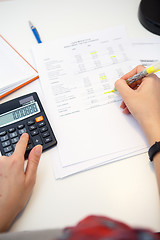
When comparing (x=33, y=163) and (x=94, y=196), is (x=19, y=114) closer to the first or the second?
(x=33, y=163)

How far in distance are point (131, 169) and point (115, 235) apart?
1.03 ft

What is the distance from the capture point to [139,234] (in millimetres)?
170

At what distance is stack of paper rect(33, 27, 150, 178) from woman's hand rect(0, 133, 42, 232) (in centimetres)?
6

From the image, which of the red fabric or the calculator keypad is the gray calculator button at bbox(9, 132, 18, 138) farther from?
the red fabric

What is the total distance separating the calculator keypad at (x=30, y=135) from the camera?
48cm

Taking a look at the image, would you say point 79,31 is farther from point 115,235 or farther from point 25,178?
point 115,235

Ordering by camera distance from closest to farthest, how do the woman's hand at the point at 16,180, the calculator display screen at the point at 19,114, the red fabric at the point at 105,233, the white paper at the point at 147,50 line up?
the red fabric at the point at 105,233 → the woman's hand at the point at 16,180 → the calculator display screen at the point at 19,114 → the white paper at the point at 147,50

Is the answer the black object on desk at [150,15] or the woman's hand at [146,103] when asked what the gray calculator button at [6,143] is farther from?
the black object on desk at [150,15]

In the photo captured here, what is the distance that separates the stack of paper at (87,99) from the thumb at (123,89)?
0.12 ft

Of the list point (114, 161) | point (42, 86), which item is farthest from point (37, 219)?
point (42, 86)

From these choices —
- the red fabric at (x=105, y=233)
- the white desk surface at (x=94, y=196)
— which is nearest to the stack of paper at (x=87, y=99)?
the white desk surface at (x=94, y=196)

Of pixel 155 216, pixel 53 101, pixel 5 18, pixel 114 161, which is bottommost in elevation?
pixel 155 216

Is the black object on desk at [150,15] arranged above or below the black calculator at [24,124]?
above

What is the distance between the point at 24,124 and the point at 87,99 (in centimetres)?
18
